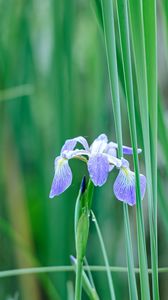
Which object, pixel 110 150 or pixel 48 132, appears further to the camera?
pixel 48 132

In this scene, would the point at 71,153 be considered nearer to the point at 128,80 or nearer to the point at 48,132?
the point at 128,80

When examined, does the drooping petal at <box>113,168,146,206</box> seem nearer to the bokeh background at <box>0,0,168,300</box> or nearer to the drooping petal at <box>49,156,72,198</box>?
the drooping petal at <box>49,156,72,198</box>

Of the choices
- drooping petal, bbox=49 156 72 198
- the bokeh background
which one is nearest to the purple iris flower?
drooping petal, bbox=49 156 72 198

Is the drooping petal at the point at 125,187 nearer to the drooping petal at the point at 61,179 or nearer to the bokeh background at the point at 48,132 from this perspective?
the drooping petal at the point at 61,179

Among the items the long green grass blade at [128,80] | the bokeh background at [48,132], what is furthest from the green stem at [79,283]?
the bokeh background at [48,132]

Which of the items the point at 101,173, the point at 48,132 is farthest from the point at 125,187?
the point at 48,132
